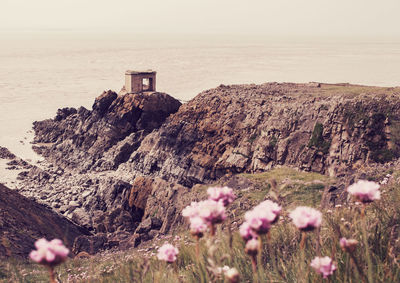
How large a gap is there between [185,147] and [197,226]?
2689 centimetres

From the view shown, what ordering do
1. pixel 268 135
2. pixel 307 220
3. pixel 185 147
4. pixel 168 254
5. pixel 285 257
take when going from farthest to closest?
1. pixel 185 147
2. pixel 268 135
3. pixel 285 257
4. pixel 168 254
5. pixel 307 220

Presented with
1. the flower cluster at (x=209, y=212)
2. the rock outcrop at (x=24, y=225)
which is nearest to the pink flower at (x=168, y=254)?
the flower cluster at (x=209, y=212)

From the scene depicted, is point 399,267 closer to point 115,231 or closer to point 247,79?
point 115,231

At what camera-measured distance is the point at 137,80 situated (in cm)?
3669

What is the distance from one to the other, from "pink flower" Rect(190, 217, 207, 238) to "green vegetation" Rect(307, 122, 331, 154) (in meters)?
20.9

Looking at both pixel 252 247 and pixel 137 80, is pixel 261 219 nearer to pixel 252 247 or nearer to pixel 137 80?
pixel 252 247

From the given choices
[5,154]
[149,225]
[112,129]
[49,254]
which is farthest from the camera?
[5,154]

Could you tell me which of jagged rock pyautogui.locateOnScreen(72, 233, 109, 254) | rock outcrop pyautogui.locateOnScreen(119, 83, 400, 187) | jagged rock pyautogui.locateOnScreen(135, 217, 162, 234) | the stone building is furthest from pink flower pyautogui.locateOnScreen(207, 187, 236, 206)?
the stone building

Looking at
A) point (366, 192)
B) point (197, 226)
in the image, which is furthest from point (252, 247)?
point (366, 192)

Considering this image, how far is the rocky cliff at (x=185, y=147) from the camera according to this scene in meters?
22.7

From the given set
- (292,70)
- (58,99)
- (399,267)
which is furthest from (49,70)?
(399,267)

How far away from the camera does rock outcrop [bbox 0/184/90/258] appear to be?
15389 millimetres

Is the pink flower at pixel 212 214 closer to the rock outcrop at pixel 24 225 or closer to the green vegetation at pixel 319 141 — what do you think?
the rock outcrop at pixel 24 225

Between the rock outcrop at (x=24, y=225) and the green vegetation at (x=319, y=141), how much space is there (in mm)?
13471
